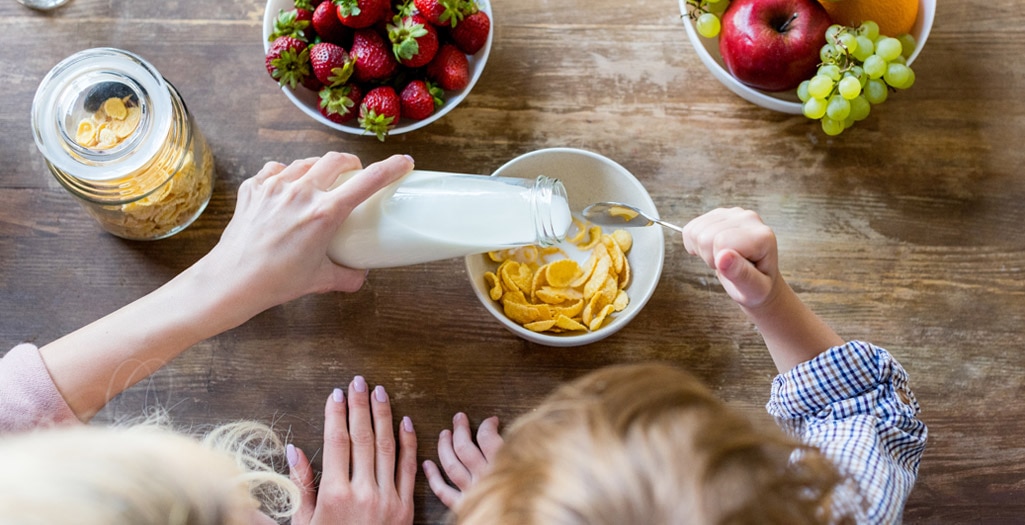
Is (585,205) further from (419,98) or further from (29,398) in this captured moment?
(29,398)

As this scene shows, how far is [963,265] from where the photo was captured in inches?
38.0

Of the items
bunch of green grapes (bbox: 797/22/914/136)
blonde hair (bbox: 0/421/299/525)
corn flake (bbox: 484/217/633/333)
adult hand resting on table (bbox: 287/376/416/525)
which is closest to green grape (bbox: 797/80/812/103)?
bunch of green grapes (bbox: 797/22/914/136)

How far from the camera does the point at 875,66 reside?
0.87 metres

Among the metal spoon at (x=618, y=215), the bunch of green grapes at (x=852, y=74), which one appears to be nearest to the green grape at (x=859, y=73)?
the bunch of green grapes at (x=852, y=74)

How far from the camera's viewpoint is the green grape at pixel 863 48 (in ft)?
2.86

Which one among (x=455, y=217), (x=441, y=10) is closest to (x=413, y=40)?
(x=441, y=10)

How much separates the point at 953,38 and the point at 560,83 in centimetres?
48

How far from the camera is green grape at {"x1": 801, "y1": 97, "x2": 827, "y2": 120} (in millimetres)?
Answer: 886

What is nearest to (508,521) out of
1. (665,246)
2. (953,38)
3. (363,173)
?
(363,173)

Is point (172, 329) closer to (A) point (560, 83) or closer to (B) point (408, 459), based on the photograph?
(B) point (408, 459)

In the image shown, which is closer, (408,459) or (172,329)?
(172,329)

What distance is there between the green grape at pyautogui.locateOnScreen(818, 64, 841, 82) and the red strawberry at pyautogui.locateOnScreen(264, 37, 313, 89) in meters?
0.55

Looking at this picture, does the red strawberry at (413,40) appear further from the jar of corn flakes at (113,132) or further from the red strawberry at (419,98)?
the jar of corn flakes at (113,132)

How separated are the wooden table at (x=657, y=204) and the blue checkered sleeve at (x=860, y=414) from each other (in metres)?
0.14
